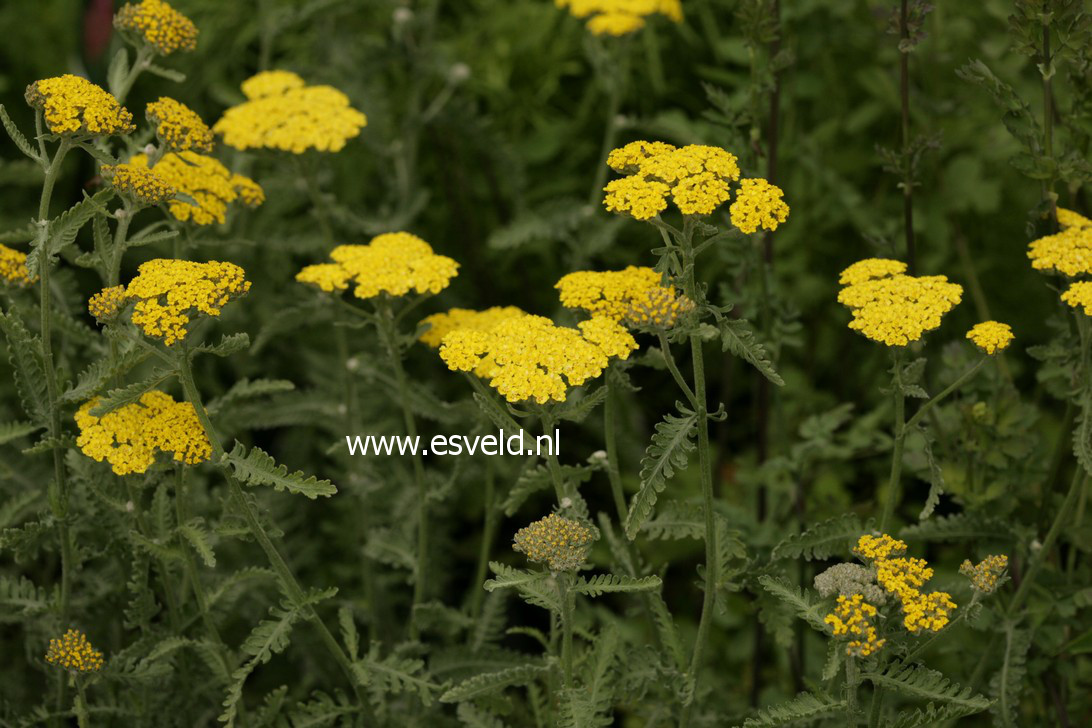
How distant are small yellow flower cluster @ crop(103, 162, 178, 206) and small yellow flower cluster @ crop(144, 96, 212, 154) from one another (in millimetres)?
142

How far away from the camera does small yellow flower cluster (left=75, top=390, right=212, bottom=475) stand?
2084 millimetres

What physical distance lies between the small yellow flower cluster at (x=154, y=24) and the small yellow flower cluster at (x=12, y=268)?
53 centimetres

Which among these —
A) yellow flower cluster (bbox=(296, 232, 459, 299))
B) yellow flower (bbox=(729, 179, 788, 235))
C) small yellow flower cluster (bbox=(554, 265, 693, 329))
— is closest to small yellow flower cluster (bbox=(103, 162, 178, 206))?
yellow flower cluster (bbox=(296, 232, 459, 299))

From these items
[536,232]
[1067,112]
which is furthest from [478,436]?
[1067,112]

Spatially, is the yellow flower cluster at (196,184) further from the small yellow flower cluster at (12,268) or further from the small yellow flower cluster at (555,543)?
the small yellow flower cluster at (555,543)

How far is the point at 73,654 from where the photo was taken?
214cm

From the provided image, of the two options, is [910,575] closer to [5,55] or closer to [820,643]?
[820,643]

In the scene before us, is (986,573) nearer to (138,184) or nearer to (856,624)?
(856,624)

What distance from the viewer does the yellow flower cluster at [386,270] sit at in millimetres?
2355

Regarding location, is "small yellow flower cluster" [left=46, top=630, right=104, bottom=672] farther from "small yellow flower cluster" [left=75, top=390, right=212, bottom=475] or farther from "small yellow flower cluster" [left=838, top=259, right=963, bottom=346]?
"small yellow flower cluster" [left=838, top=259, right=963, bottom=346]

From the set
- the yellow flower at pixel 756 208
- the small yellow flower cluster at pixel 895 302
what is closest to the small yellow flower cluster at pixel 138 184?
the yellow flower at pixel 756 208

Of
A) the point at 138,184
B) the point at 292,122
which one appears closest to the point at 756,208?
the point at 138,184

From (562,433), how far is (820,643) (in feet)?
3.66

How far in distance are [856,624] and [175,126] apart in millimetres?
1616
